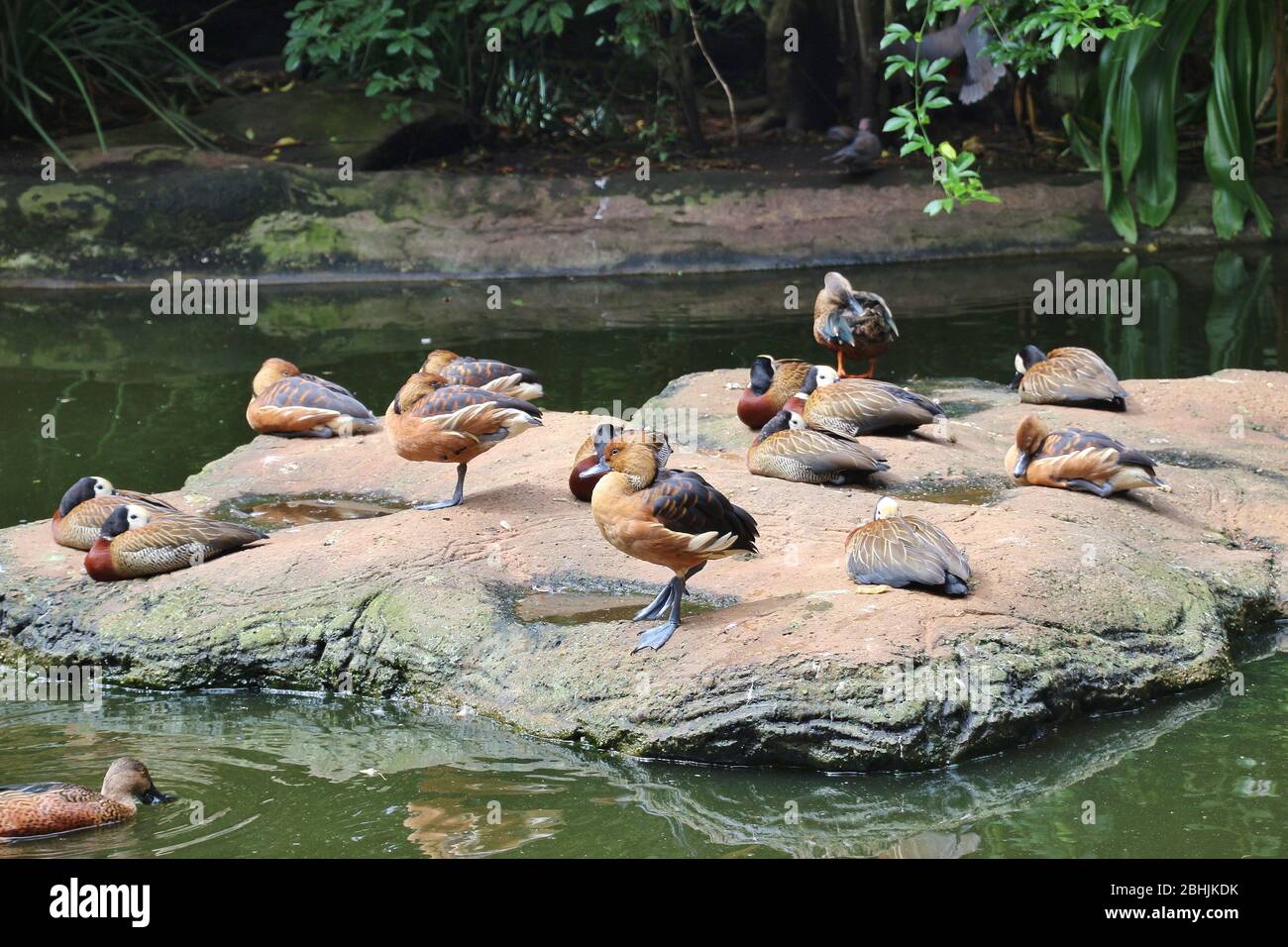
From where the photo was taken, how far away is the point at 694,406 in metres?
8.02

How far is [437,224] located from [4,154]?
4421 millimetres

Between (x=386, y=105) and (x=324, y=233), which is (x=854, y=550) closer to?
(x=324, y=233)

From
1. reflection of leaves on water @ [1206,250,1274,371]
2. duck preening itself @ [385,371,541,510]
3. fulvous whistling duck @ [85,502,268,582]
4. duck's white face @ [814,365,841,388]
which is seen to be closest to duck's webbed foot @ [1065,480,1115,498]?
duck's white face @ [814,365,841,388]

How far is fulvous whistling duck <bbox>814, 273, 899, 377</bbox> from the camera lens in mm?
8273

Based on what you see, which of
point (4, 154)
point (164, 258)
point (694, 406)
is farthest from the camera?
point (4, 154)

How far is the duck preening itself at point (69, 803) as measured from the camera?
13.5ft

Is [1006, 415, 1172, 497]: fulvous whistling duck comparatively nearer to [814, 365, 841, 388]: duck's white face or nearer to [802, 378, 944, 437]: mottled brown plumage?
[802, 378, 944, 437]: mottled brown plumage

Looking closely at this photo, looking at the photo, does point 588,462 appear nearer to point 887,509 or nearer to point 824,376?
point 887,509

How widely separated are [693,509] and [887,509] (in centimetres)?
92

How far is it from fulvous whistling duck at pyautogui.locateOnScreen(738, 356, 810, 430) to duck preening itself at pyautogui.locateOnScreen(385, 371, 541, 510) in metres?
1.51

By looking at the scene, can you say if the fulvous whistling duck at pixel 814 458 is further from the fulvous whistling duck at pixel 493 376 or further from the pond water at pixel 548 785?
the fulvous whistling duck at pixel 493 376

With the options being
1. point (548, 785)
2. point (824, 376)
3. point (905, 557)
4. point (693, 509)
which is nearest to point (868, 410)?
point (824, 376)

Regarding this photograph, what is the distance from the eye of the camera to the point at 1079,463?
19.9 ft

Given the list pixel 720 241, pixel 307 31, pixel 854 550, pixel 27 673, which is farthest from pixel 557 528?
pixel 307 31
